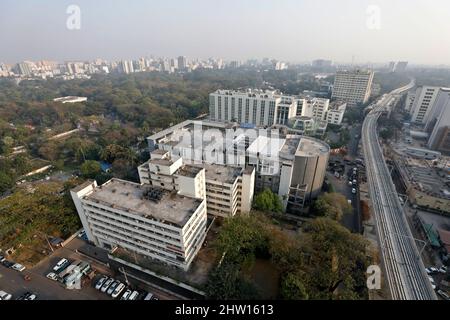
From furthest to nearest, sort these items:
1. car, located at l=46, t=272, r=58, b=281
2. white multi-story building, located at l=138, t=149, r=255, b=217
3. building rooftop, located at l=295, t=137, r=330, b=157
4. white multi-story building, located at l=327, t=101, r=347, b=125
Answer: white multi-story building, located at l=327, t=101, r=347, b=125 < building rooftop, located at l=295, t=137, r=330, b=157 < white multi-story building, located at l=138, t=149, r=255, b=217 < car, located at l=46, t=272, r=58, b=281

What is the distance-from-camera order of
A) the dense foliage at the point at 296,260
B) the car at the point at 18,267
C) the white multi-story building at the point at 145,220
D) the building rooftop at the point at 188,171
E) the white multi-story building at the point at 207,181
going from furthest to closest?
1. the white multi-story building at the point at 207,181
2. the building rooftop at the point at 188,171
3. the car at the point at 18,267
4. the white multi-story building at the point at 145,220
5. the dense foliage at the point at 296,260

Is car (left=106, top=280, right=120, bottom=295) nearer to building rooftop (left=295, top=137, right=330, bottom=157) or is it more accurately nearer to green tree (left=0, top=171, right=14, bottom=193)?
building rooftop (left=295, top=137, right=330, bottom=157)

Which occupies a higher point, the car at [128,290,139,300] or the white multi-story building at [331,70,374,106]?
the white multi-story building at [331,70,374,106]

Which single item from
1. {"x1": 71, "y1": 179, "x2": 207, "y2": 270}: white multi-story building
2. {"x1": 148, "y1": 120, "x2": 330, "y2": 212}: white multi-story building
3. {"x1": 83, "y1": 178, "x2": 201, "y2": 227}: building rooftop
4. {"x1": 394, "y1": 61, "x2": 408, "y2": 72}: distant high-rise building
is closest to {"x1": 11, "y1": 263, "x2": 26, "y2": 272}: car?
{"x1": 71, "y1": 179, "x2": 207, "y2": 270}: white multi-story building

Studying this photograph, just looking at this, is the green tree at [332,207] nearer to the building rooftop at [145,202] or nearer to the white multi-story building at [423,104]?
the building rooftop at [145,202]

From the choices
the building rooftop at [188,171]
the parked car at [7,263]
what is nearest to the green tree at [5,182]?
the parked car at [7,263]
